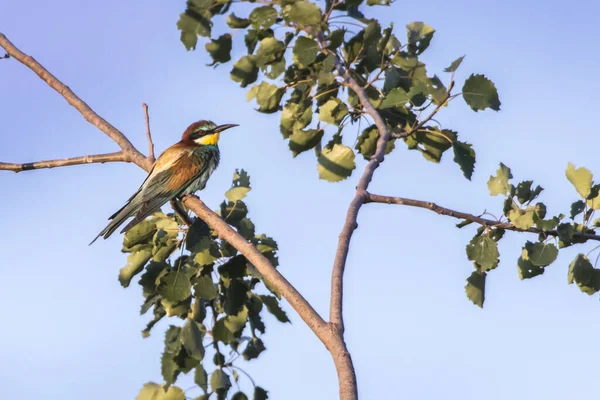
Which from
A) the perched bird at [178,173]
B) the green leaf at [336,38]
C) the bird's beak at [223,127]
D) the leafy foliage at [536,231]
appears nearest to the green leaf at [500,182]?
the leafy foliage at [536,231]

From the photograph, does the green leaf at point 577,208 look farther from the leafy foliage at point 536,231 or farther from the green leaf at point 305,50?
the green leaf at point 305,50

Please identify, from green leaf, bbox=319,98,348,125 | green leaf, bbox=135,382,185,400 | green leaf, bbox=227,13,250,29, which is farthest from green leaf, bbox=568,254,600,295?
green leaf, bbox=227,13,250,29

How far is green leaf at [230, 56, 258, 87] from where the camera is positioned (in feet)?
14.5

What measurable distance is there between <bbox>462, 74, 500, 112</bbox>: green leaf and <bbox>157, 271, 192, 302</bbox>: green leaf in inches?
63.9

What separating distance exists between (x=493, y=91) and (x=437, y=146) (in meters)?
0.46

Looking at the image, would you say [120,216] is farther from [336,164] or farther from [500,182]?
[500,182]

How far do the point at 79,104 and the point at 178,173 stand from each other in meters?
2.08

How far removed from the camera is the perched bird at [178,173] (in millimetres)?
5586

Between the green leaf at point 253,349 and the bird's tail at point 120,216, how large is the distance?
4.96 ft

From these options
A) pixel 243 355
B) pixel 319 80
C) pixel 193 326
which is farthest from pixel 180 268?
pixel 319 80

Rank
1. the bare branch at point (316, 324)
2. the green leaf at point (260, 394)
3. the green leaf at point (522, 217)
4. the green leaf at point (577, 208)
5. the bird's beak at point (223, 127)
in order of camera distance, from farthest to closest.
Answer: the bird's beak at point (223, 127), the green leaf at point (260, 394), the green leaf at point (577, 208), the green leaf at point (522, 217), the bare branch at point (316, 324)

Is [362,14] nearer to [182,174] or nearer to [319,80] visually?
[319,80]

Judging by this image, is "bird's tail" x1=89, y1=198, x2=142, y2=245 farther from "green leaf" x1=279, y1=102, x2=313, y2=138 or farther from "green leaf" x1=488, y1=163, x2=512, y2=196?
"green leaf" x1=488, y1=163, x2=512, y2=196

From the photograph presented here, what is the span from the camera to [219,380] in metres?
4.03
